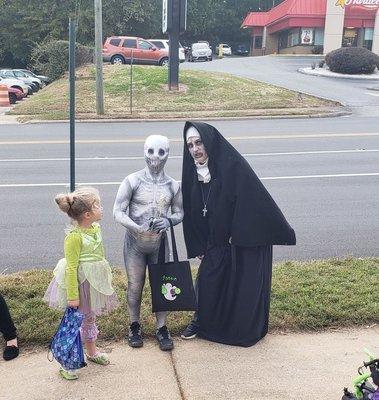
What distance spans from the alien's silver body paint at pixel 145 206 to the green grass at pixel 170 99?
636 inches

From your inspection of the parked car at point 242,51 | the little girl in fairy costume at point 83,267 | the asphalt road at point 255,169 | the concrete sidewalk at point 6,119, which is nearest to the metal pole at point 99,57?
the asphalt road at point 255,169

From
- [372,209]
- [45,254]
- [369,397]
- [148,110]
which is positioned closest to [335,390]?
[369,397]

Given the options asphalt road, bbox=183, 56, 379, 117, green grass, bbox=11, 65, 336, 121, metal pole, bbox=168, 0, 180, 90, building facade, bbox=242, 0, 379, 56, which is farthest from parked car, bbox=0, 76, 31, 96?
building facade, bbox=242, 0, 379, 56

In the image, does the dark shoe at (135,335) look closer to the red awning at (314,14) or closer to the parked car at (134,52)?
the parked car at (134,52)

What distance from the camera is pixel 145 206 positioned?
3639 millimetres

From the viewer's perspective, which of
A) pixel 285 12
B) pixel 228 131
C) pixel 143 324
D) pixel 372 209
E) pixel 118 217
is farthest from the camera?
pixel 285 12

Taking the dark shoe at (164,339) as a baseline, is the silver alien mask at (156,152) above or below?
above

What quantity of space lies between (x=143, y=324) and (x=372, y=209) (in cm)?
522

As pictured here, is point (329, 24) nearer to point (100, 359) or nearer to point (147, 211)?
point (147, 211)

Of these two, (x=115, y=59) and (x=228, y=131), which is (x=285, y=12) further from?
(x=228, y=131)

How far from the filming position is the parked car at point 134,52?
108ft

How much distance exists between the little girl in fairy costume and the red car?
26.2 meters

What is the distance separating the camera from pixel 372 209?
8.12 m

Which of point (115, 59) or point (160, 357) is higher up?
point (115, 59)
